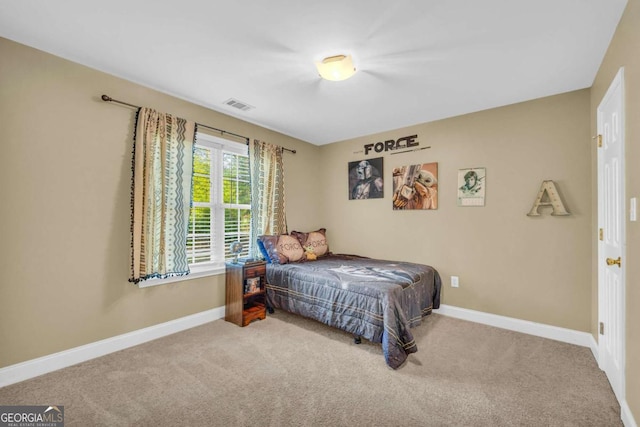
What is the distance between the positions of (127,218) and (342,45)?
94.5 inches

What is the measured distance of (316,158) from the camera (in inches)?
185

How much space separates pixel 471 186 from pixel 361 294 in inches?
74.6

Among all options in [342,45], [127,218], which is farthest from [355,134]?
[127,218]

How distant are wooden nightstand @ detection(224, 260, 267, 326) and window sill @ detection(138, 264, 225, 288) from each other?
5.3 inches

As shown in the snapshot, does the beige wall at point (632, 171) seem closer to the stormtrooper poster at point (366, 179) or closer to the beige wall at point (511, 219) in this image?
the beige wall at point (511, 219)

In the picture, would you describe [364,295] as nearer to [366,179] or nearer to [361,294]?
[361,294]

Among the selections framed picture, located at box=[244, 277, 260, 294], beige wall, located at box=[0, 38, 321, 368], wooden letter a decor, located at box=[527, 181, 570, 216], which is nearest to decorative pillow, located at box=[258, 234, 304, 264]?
framed picture, located at box=[244, 277, 260, 294]

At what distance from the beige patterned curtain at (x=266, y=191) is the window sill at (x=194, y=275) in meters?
0.51

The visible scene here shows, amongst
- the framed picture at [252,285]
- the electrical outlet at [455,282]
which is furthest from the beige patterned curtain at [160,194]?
the electrical outlet at [455,282]

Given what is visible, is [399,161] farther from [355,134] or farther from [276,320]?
[276,320]

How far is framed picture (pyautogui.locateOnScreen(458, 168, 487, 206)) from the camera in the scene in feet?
10.3

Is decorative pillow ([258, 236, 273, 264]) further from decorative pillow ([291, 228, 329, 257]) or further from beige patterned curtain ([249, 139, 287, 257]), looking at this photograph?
decorative pillow ([291, 228, 329, 257])

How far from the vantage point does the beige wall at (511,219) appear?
8.63ft
